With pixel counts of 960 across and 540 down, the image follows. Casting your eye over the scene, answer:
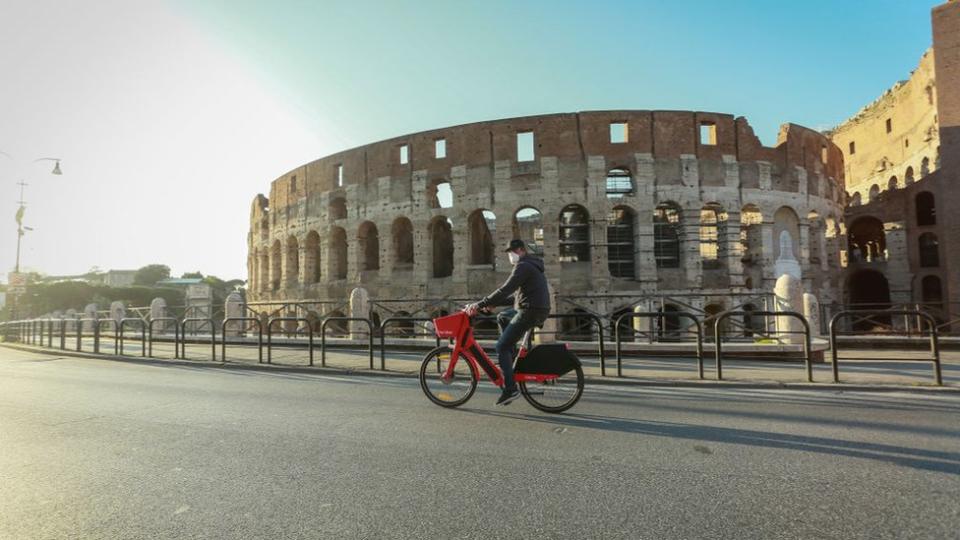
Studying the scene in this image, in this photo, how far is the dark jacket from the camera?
502 centimetres

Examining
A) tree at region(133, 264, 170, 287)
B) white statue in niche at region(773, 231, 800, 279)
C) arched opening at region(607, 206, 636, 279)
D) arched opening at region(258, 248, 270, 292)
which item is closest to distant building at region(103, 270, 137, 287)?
tree at region(133, 264, 170, 287)

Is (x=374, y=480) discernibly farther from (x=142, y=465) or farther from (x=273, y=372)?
(x=273, y=372)

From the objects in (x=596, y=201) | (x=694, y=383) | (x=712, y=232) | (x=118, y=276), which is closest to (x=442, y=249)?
(x=596, y=201)

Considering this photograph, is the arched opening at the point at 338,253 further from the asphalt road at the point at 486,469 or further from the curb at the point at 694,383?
the asphalt road at the point at 486,469

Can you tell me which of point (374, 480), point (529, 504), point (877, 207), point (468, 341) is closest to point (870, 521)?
point (529, 504)

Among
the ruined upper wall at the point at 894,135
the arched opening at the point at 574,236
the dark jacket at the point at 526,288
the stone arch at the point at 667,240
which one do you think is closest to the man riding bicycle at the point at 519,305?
the dark jacket at the point at 526,288

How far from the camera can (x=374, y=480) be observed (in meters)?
3.12

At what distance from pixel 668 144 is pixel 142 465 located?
73.1 ft

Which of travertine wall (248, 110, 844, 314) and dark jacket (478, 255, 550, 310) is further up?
travertine wall (248, 110, 844, 314)

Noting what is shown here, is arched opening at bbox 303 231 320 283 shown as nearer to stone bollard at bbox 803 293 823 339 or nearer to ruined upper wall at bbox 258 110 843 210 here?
ruined upper wall at bbox 258 110 843 210

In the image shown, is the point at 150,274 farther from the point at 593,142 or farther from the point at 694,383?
the point at 694,383

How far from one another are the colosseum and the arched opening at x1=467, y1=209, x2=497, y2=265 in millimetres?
122

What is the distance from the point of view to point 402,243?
2616 centimetres

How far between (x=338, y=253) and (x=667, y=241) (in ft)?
57.8
